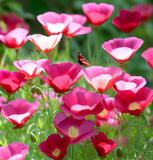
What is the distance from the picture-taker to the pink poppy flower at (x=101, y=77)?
740 mm

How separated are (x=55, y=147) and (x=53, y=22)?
0.38 metres

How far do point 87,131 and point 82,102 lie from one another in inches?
2.1

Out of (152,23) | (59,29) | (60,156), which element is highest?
(59,29)

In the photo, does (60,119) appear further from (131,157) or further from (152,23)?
(152,23)

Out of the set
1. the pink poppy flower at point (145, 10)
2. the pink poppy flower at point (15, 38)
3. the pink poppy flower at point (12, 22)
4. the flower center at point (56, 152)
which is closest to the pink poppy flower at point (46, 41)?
the pink poppy flower at point (15, 38)

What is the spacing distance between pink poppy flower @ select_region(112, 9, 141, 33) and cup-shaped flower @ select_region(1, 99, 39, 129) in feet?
1.44

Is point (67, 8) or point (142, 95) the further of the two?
point (67, 8)

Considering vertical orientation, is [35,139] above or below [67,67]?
below

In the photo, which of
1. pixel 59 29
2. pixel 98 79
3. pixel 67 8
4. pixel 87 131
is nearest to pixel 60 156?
pixel 87 131

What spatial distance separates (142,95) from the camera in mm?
750

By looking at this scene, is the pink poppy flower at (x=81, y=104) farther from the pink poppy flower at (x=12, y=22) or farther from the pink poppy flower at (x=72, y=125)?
the pink poppy flower at (x=12, y=22)

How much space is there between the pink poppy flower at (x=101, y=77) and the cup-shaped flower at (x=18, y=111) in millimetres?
115

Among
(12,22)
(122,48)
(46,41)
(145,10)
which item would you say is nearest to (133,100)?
(122,48)

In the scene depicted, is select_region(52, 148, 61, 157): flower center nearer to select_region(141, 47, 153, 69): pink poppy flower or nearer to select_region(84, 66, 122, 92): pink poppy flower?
select_region(84, 66, 122, 92): pink poppy flower
